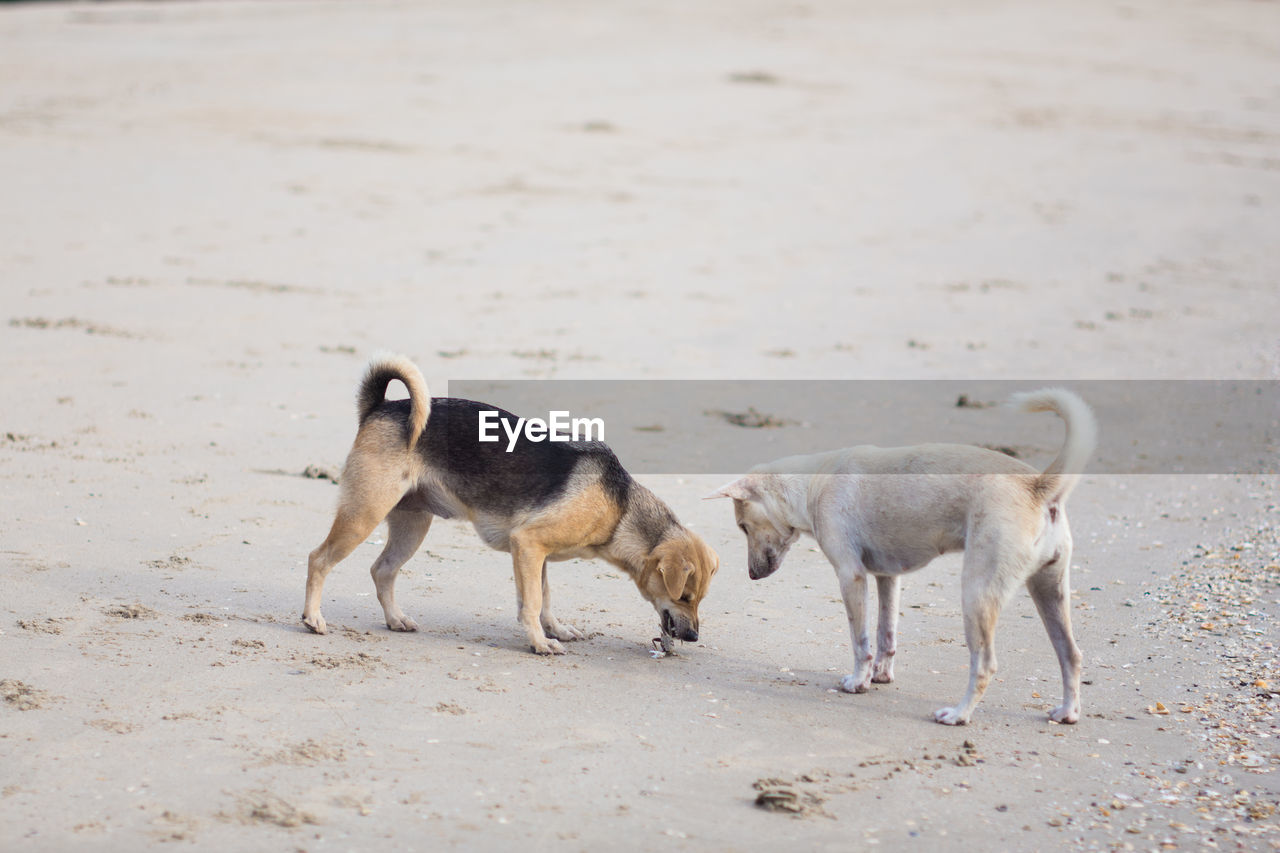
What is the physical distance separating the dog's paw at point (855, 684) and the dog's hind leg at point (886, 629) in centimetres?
20

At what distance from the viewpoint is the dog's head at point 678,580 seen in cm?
628

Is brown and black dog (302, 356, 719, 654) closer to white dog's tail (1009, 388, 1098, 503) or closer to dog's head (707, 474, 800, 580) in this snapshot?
dog's head (707, 474, 800, 580)

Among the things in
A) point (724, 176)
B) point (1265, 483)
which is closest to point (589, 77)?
point (724, 176)

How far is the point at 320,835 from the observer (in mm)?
4344

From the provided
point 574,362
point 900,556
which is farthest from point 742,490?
point 574,362

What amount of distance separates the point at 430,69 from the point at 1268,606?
18.7 meters

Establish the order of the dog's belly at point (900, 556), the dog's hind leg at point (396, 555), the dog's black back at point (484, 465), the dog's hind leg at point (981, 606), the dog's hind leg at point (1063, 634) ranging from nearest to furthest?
the dog's hind leg at point (981, 606) → the dog's hind leg at point (1063, 634) → the dog's belly at point (900, 556) → the dog's black back at point (484, 465) → the dog's hind leg at point (396, 555)

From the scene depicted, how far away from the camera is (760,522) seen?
21.6 feet

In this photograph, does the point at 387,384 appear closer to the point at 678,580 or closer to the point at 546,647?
the point at 546,647

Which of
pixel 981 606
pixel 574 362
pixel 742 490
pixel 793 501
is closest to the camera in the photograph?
pixel 981 606

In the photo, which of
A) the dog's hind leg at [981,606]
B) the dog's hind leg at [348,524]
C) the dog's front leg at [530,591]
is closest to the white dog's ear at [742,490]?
the dog's front leg at [530,591]

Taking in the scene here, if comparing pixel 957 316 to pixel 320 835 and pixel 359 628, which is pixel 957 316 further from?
pixel 320 835

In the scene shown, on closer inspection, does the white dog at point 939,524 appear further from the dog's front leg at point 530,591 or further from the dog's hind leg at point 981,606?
the dog's front leg at point 530,591

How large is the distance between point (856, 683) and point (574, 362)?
20.4 ft
